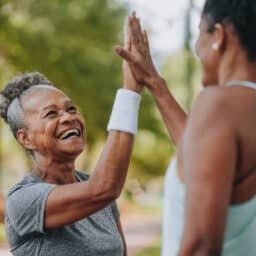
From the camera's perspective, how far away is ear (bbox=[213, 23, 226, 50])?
1.82 metres

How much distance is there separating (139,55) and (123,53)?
0.32ft

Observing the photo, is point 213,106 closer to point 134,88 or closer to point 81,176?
point 134,88

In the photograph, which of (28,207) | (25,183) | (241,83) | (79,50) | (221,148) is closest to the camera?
(221,148)

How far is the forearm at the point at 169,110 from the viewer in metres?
2.38

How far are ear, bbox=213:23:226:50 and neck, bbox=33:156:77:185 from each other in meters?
1.13

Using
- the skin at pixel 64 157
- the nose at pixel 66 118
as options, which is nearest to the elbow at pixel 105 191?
the skin at pixel 64 157

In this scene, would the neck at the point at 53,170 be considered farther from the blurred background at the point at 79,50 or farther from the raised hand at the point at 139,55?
the blurred background at the point at 79,50

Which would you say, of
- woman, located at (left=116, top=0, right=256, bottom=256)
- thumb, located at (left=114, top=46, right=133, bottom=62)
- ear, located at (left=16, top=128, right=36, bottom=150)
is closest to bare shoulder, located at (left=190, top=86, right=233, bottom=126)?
woman, located at (left=116, top=0, right=256, bottom=256)

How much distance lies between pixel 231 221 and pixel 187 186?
6.9 inches

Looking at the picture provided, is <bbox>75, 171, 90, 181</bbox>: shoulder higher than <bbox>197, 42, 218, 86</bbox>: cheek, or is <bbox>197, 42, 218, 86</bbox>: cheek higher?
<bbox>197, 42, 218, 86</bbox>: cheek

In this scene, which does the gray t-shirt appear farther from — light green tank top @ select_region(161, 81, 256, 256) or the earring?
the earring

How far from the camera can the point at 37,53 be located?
58.2ft

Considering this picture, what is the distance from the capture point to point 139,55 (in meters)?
2.37

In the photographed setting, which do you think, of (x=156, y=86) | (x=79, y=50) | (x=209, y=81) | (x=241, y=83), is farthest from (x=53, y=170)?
(x=79, y=50)
